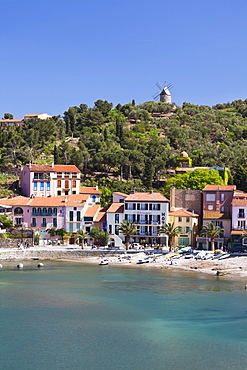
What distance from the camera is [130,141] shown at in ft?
397

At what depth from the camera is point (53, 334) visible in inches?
1334

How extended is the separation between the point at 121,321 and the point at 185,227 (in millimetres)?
33102

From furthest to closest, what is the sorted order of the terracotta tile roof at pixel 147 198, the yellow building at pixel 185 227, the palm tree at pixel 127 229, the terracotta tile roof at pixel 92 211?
the terracotta tile roof at pixel 92 211 < the terracotta tile roof at pixel 147 198 < the yellow building at pixel 185 227 < the palm tree at pixel 127 229

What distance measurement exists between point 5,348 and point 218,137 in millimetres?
127206

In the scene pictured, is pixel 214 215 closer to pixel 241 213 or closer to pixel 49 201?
pixel 241 213

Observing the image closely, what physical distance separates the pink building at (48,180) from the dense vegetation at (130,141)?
363 inches

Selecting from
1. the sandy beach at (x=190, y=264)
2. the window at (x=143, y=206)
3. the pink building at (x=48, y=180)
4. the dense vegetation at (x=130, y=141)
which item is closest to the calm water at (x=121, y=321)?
the sandy beach at (x=190, y=264)

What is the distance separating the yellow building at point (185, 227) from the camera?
225 ft

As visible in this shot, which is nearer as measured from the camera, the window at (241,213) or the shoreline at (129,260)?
the shoreline at (129,260)

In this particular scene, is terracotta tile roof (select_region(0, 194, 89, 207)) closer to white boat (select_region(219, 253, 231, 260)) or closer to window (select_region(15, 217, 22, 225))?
window (select_region(15, 217, 22, 225))

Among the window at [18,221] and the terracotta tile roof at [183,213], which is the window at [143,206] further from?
the window at [18,221]

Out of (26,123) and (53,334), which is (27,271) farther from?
(26,123)

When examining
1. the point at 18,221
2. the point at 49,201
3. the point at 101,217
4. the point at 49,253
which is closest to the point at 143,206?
the point at 101,217

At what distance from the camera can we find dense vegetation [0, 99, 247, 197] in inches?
4117
